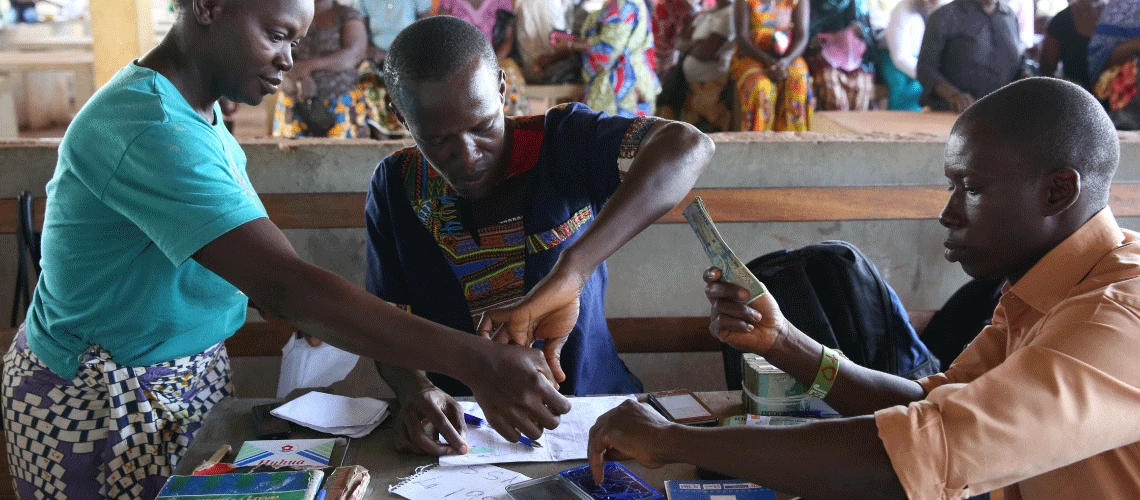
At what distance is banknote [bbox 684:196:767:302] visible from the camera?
5.67ft

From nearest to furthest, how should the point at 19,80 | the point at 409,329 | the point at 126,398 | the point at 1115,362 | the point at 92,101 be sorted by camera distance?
the point at 1115,362 → the point at 409,329 → the point at 92,101 → the point at 126,398 → the point at 19,80

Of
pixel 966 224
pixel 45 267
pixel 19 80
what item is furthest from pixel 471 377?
pixel 19 80

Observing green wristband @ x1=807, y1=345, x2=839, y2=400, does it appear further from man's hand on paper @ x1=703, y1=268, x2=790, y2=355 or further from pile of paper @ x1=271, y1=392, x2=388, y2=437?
pile of paper @ x1=271, y1=392, x2=388, y2=437

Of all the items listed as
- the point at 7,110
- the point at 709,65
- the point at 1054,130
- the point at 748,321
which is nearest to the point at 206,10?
the point at 748,321

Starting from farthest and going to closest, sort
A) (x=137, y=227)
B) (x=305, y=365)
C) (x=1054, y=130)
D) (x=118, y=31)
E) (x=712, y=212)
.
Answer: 1. (x=118, y=31)
2. (x=712, y=212)
3. (x=305, y=365)
4. (x=137, y=227)
5. (x=1054, y=130)

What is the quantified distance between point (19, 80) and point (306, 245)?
8.71 metres

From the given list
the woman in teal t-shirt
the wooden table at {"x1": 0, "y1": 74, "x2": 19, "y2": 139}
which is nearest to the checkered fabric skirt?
the woman in teal t-shirt

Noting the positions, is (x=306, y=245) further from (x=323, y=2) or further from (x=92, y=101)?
(x=323, y=2)

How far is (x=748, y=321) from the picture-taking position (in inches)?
73.9

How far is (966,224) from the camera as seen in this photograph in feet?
5.38

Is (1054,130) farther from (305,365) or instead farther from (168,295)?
(305,365)

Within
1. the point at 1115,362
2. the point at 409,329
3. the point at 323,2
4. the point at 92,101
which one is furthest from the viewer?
the point at 323,2

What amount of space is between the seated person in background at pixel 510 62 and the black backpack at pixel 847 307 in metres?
3.91

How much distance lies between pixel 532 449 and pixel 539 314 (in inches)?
11.4
